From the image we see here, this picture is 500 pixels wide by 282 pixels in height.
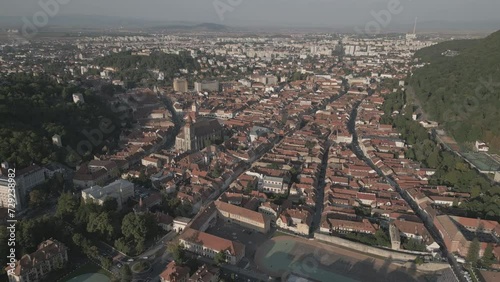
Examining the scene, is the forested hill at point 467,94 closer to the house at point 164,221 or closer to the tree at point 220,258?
the tree at point 220,258

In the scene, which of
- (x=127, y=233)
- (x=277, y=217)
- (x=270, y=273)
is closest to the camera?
(x=270, y=273)

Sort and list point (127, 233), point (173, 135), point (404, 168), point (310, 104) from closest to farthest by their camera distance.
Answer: point (127, 233), point (404, 168), point (173, 135), point (310, 104)

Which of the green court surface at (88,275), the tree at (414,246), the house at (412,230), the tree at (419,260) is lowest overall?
the green court surface at (88,275)

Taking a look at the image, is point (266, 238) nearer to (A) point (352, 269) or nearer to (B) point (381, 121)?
(A) point (352, 269)

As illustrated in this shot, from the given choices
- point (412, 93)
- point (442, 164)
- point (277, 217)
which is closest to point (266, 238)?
point (277, 217)

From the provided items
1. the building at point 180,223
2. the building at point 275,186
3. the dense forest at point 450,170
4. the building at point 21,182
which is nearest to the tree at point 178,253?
the building at point 180,223

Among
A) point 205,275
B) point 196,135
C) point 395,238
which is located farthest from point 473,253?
point 196,135
